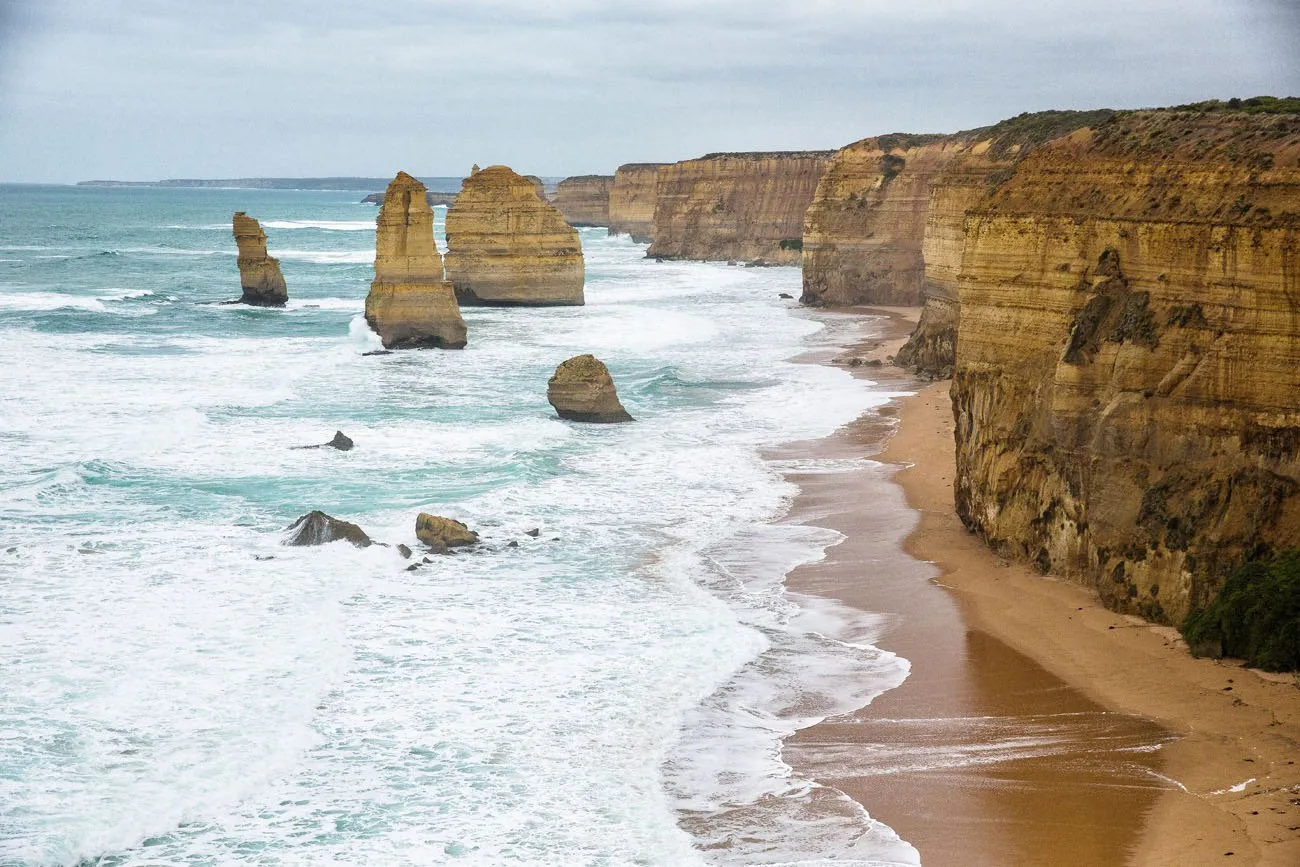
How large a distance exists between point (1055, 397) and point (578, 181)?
161217 millimetres

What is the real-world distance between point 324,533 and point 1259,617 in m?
12.6

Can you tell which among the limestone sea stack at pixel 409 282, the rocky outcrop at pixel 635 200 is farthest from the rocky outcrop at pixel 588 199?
the limestone sea stack at pixel 409 282

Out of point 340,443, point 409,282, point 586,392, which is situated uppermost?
point 409,282

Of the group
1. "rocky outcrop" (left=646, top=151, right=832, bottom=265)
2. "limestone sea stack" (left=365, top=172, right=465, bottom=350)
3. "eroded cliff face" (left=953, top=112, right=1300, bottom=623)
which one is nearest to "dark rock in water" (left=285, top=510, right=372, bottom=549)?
"eroded cliff face" (left=953, top=112, right=1300, bottom=623)

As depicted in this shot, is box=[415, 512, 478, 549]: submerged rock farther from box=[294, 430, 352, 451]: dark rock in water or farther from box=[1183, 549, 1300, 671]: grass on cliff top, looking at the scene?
box=[1183, 549, 1300, 671]: grass on cliff top

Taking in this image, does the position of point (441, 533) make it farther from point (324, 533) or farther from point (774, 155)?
point (774, 155)

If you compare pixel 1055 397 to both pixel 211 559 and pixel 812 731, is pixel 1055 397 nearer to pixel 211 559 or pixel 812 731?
pixel 812 731

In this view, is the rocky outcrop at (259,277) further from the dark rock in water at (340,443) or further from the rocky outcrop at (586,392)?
the dark rock in water at (340,443)

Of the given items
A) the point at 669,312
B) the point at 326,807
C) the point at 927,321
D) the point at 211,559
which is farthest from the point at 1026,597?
the point at 669,312

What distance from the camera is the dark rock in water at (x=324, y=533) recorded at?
20.5 metres

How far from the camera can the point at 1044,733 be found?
44.3 feet

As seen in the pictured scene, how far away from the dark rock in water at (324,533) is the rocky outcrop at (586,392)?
11.5 metres

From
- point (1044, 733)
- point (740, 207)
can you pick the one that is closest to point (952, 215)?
point (1044, 733)

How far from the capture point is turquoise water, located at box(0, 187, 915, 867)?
11.9 metres
